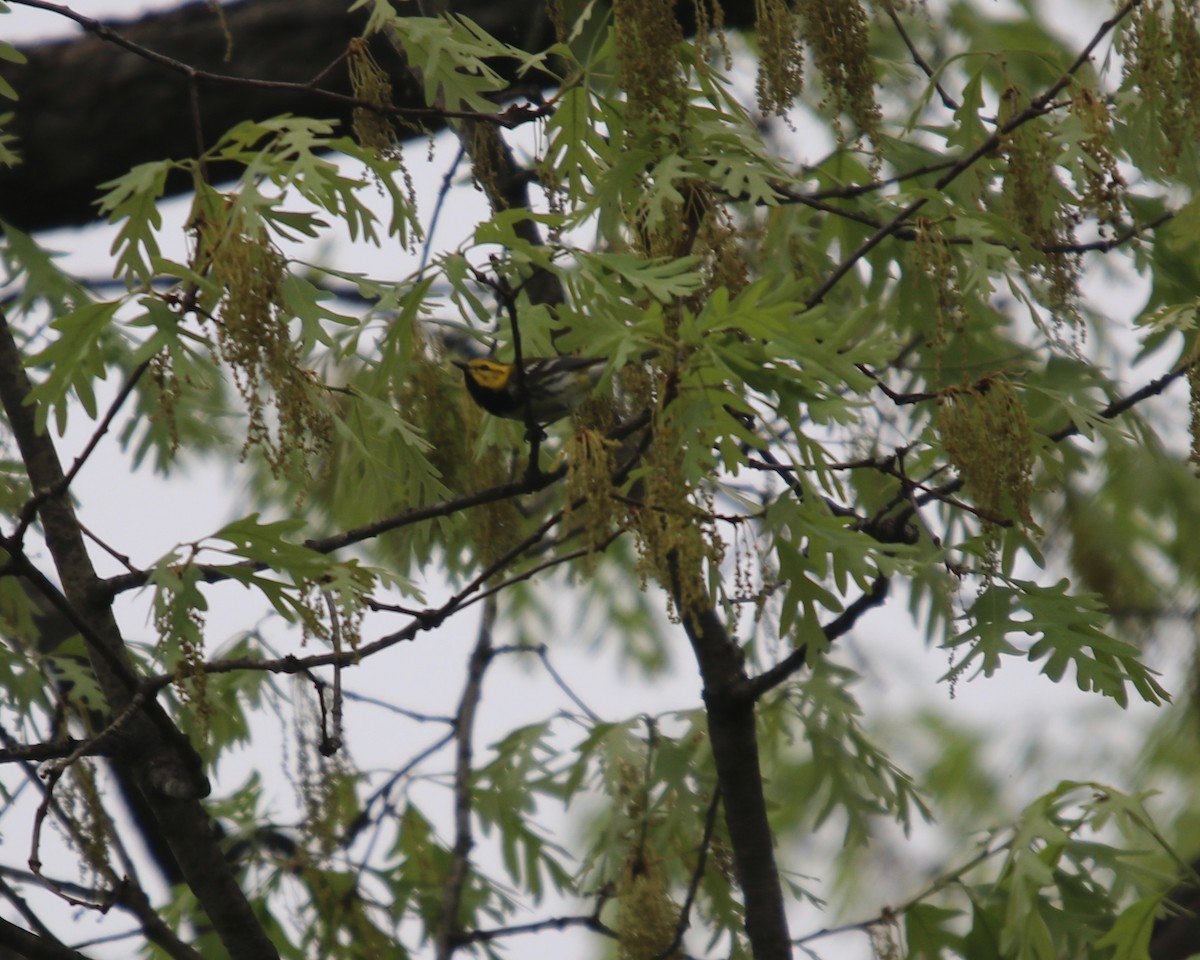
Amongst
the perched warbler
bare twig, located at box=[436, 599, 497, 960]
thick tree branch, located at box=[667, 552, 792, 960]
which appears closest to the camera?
thick tree branch, located at box=[667, 552, 792, 960]

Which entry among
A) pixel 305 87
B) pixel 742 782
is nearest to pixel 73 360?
pixel 305 87

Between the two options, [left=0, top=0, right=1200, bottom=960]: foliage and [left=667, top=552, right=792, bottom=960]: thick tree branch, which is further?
[left=667, top=552, right=792, bottom=960]: thick tree branch

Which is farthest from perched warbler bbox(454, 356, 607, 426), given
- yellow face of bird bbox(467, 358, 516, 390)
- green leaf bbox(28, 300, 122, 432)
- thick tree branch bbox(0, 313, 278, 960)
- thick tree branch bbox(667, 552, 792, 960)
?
green leaf bbox(28, 300, 122, 432)

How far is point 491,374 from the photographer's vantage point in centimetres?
315

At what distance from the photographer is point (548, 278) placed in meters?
2.91

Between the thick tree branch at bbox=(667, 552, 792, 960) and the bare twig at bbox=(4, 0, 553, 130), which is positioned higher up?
the bare twig at bbox=(4, 0, 553, 130)

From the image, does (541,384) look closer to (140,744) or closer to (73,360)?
(140,744)

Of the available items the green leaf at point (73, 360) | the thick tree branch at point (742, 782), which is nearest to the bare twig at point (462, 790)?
the thick tree branch at point (742, 782)

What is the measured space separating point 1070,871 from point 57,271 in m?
2.71

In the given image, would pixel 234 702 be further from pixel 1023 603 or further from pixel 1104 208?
pixel 1104 208

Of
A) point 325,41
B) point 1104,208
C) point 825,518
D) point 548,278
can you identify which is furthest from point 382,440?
point 325,41

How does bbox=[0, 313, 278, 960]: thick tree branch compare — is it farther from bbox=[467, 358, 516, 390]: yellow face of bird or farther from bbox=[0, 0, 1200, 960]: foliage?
bbox=[467, 358, 516, 390]: yellow face of bird

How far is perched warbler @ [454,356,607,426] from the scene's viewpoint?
295cm

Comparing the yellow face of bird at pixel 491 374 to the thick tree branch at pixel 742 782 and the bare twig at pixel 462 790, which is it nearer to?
the thick tree branch at pixel 742 782
